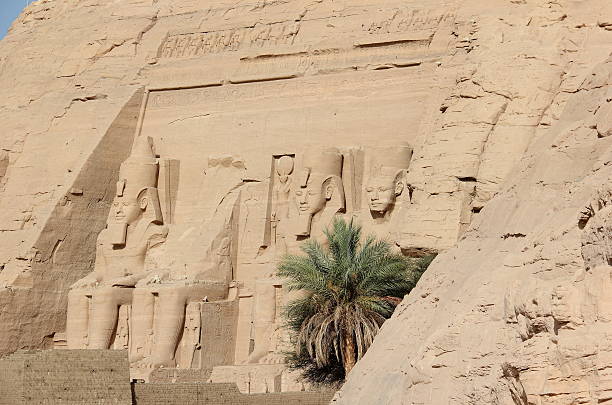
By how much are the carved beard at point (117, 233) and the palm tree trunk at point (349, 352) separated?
215 inches

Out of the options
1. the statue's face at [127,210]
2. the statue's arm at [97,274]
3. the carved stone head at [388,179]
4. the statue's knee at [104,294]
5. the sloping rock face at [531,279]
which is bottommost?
the sloping rock face at [531,279]

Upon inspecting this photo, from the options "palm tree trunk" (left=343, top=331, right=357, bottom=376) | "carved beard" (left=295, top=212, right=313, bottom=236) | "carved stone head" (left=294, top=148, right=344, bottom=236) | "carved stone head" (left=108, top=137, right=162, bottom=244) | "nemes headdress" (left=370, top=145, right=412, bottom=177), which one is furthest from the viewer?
"carved stone head" (left=108, top=137, right=162, bottom=244)

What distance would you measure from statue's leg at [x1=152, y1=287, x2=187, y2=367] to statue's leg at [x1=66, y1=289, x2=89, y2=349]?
1502mm

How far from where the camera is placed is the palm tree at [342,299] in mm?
17578

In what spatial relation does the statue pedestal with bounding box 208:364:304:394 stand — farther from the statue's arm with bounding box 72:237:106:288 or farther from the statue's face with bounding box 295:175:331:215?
the statue's arm with bounding box 72:237:106:288

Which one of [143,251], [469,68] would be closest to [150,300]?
[143,251]

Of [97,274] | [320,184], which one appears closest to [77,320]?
[97,274]

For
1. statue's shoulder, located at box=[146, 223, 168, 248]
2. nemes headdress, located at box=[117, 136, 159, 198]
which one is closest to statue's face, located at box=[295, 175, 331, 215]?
statue's shoulder, located at box=[146, 223, 168, 248]

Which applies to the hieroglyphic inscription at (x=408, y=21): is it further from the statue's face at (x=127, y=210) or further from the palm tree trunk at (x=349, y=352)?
the palm tree trunk at (x=349, y=352)

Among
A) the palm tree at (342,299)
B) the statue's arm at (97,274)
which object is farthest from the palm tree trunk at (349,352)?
the statue's arm at (97,274)

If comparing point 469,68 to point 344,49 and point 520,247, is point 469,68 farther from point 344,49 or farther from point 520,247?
point 520,247

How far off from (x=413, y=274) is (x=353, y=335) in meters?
1.10

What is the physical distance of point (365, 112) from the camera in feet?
68.2

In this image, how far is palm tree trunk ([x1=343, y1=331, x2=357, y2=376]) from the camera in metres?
17.4
